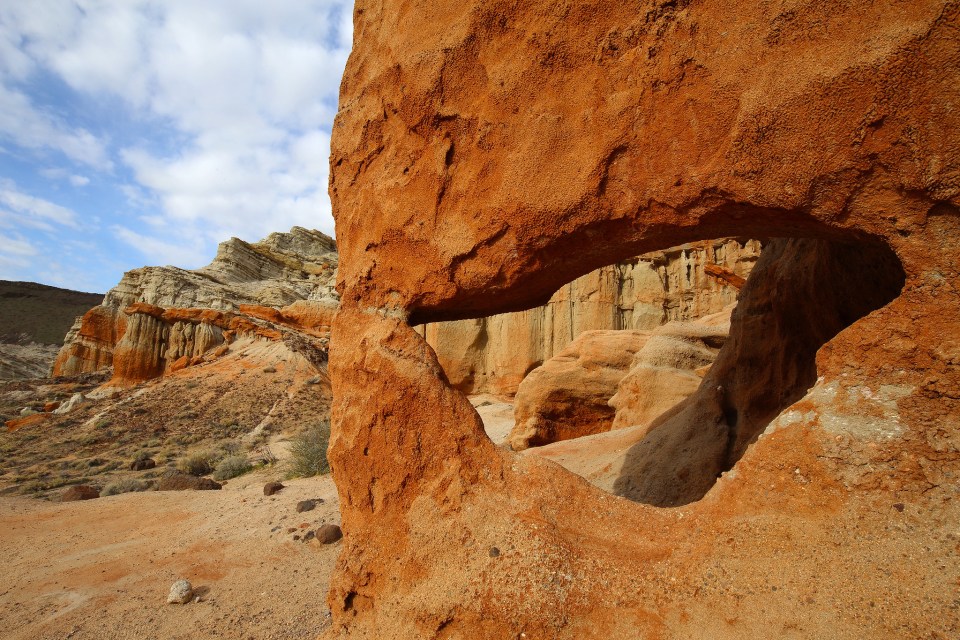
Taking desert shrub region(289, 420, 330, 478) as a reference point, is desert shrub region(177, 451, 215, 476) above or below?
below

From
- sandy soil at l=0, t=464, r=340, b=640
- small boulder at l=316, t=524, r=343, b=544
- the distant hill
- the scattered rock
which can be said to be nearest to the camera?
sandy soil at l=0, t=464, r=340, b=640

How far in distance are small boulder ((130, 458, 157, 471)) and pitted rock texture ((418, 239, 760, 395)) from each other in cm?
883

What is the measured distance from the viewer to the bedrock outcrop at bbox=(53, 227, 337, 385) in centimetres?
2281

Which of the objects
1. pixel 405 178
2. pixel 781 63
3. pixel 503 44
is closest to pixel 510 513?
pixel 405 178

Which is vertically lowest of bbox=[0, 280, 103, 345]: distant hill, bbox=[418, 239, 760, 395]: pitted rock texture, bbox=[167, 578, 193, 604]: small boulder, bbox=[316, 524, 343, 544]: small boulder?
bbox=[167, 578, 193, 604]: small boulder

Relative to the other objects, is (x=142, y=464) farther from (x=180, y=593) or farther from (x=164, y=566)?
(x=180, y=593)

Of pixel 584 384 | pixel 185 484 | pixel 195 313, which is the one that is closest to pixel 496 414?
pixel 584 384

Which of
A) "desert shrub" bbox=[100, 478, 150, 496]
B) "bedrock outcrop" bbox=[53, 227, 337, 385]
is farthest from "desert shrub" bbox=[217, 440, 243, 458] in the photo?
"bedrock outcrop" bbox=[53, 227, 337, 385]

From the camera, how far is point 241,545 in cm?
561

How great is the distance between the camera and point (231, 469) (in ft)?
33.8

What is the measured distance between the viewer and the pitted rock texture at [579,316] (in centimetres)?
1761

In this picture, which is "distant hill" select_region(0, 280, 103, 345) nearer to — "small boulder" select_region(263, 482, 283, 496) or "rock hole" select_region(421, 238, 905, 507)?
"small boulder" select_region(263, 482, 283, 496)

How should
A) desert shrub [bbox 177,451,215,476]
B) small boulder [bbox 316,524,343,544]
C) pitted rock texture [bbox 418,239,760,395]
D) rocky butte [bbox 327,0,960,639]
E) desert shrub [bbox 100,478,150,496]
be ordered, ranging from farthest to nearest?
1. pitted rock texture [bbox 418,239,760,395]
2. desert shrub [bbox 177,451,215,476]
3. desert shrub [bbox 100,478,150,496]
4. small boulder [bbox 316,524,343,544]
5. rocky butte [bbox 327,0,960,639]

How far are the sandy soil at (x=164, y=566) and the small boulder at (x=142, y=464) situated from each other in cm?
369
